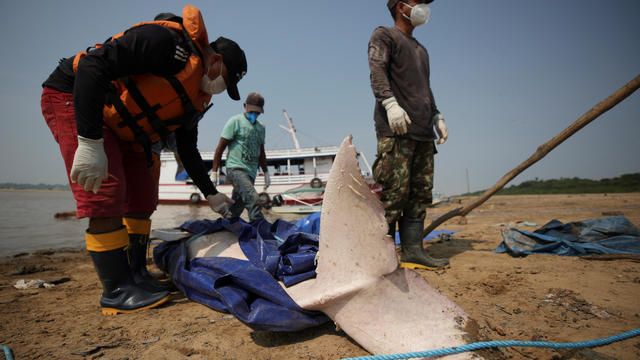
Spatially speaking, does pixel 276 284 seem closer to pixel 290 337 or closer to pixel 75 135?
pixel 290 337

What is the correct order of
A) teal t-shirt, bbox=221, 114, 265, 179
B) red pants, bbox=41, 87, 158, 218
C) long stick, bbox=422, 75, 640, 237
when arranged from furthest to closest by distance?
teal t-shirt, bbox=221, 114, 265, 179, long stick, bbox=422, 75, 640, 237, red pants, bbox=41, 87, 158, 218

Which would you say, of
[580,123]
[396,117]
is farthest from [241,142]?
[580,123]

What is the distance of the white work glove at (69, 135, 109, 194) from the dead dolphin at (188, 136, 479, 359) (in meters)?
1.32

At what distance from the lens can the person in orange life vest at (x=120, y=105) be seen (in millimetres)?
1447

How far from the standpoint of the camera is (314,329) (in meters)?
1.33

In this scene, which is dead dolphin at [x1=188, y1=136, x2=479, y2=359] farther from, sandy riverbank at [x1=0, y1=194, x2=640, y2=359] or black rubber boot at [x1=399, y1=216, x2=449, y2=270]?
black rubber boot at [x1=399, y1=216, x2=449, y2=270]

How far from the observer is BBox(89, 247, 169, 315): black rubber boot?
156 cm

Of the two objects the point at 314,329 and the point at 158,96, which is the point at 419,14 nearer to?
the point at 158,96

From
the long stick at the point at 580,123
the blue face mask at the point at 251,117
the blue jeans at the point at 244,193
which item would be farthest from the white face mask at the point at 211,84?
the long stick at the point at 580,123

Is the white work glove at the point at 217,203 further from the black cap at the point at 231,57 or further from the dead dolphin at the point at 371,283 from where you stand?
the dead dolphin at the point at 371,283

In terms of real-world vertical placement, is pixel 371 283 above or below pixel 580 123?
below

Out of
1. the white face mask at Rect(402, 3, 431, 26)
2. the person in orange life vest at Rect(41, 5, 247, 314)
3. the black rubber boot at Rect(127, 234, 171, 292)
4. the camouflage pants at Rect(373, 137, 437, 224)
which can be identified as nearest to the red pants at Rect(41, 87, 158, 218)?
the person in orange life vest at Rect(41, 5, 247, 314)

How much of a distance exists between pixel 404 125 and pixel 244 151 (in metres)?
2.49

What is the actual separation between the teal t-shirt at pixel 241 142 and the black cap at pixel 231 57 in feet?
6.56
